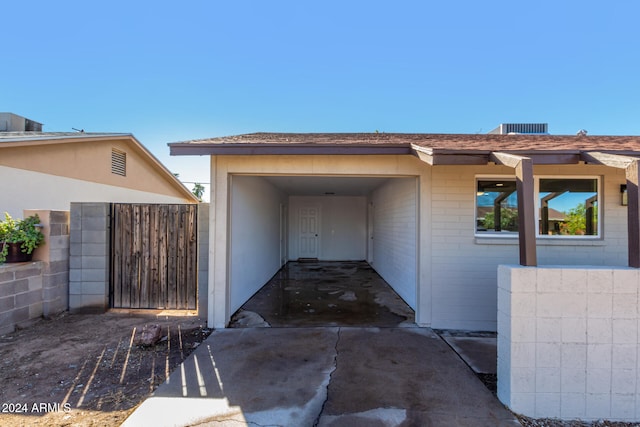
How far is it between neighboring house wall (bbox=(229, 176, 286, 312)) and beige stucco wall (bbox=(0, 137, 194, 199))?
5259mm

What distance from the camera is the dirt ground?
242 cm

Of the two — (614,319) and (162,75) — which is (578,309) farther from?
(162,75)

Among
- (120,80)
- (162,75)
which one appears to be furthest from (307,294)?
(120,80)

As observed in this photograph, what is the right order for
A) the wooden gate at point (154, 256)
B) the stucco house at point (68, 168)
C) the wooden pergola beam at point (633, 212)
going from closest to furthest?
the wooden pergola beam at point (633, 212), the wooden gate at point (154, 256), the stucco house at point (68, 168)

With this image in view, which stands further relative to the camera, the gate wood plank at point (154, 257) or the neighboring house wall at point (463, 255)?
the gate wood plank at point (154, 257)

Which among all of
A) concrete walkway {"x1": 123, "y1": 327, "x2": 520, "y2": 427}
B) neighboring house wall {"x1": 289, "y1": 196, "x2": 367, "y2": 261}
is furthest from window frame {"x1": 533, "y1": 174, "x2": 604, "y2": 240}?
neighboring house wall {"x1": 289, "y1": 196, "x2": 367, "y2": 261}

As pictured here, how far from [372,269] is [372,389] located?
23.8 feet

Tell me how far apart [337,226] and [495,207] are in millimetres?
7683

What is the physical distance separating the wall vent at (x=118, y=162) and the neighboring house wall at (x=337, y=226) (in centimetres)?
613

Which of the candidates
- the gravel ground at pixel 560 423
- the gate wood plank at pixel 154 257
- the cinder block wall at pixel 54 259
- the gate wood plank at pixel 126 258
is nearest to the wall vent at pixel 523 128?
the gravel ground at pixel 560 423

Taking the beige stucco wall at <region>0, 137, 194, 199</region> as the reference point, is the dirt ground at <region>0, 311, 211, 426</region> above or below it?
below

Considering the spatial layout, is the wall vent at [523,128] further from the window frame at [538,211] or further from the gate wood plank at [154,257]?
the gate wood plank at [154,257]

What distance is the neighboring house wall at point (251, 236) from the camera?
500cm

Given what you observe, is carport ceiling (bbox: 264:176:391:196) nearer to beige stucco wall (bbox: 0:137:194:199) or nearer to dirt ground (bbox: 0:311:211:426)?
A: dirt ground (bbox: 0:311:211:426)
